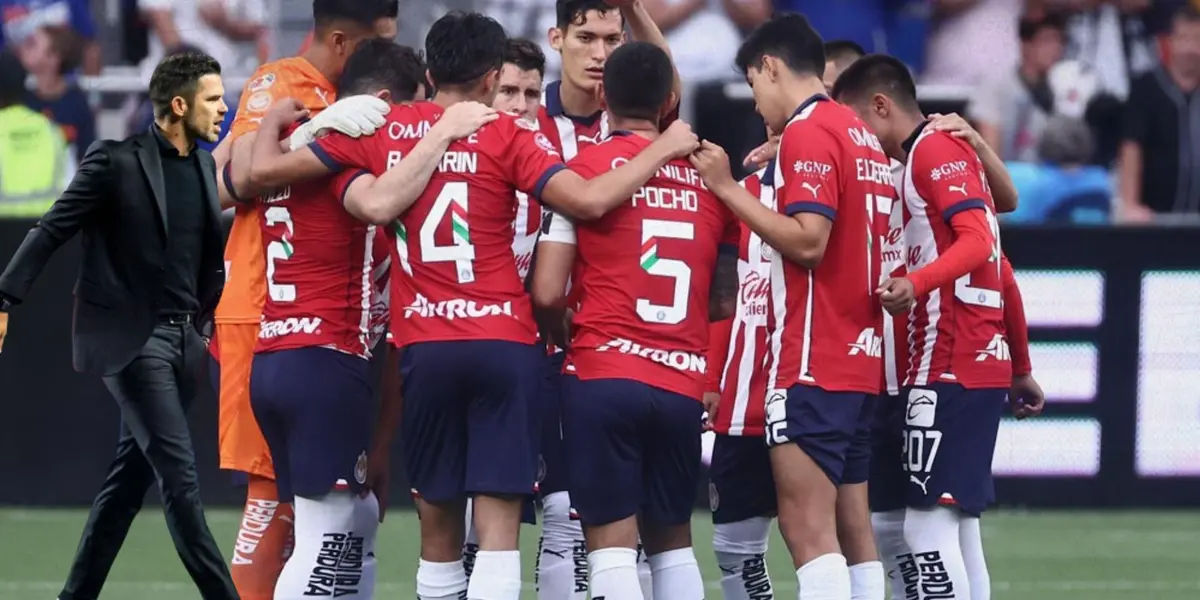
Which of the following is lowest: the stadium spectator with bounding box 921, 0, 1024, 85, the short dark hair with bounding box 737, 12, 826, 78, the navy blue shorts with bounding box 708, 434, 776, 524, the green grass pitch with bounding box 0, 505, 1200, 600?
the green grass pitch with bounding box 0, 505, 1200, 600

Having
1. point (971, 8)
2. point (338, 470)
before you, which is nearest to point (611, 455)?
point (338, 470)

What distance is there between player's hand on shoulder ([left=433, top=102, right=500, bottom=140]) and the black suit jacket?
1.36m

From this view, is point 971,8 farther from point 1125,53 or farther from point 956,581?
point 956,581

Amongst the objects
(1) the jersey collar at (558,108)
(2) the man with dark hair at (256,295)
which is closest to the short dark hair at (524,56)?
(1) the jersey collar at (558,108)

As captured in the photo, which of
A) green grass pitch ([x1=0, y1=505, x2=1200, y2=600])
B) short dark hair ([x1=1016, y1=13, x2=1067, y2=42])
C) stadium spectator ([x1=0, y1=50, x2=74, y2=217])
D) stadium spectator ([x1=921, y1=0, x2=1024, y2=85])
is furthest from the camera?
stadium spectator ([x1=921, y1=0, x2=1024, y2=85])


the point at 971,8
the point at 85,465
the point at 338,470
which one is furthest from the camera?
the point at 971,8

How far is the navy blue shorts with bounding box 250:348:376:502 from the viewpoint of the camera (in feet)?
21.5

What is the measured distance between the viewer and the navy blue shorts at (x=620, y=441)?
245 inches

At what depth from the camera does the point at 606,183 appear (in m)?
6.17

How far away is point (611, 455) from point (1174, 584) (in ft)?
14.4

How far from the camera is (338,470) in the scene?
21.6 feet

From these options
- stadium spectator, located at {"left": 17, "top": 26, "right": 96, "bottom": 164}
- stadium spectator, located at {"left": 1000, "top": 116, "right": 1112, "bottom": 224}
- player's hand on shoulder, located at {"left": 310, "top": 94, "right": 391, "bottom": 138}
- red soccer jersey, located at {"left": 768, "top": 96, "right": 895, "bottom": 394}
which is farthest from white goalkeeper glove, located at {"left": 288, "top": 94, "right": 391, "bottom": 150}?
stadium spectator, located at {"left": 1000, "top": 116, "right": 1112, "bottom": 224}

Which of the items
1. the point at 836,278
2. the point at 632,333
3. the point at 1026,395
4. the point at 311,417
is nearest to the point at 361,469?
the point at 311,417

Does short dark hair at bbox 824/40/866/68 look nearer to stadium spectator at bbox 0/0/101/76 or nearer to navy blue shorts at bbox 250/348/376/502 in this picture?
navy blue shorts at bbox 250/348/376/502
